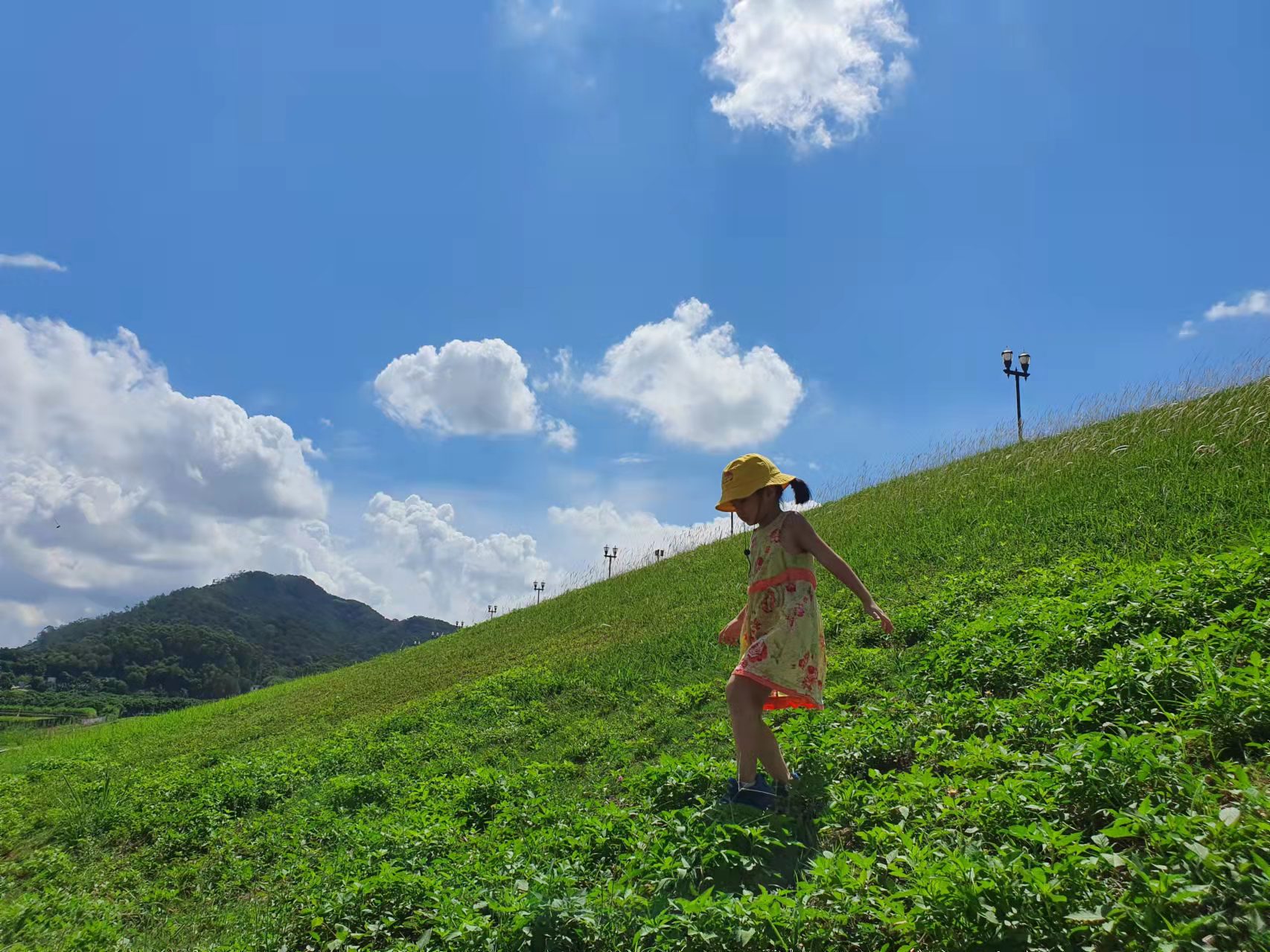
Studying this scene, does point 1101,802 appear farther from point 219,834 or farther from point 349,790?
point 219,834

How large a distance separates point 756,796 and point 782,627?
991mm

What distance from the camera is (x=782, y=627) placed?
3965 mm

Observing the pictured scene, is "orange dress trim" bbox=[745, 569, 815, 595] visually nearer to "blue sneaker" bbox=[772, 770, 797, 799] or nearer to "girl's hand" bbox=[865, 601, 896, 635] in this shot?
"girl's hand" bbox=[865, 601, 896, 635]

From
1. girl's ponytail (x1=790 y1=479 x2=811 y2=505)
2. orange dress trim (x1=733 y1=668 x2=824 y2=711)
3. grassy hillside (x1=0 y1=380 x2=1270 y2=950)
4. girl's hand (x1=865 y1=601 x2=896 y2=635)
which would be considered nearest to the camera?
grassy hillside (x1=0 y1=380 x2=1270 y2=950)

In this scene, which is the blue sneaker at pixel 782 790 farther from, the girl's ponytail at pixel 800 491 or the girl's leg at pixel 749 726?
the girl's ponytail at pixel 800 491

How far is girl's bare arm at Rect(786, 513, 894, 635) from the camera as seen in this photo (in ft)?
12.6

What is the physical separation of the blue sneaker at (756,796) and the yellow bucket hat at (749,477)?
167cm

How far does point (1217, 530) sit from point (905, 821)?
5.97m

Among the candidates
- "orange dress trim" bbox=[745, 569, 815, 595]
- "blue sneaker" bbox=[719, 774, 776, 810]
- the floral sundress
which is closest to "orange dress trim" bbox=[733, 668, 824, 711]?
the floral sundress

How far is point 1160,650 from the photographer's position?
402 centimetres

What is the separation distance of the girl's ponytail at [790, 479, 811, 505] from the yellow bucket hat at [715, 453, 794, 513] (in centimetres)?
6

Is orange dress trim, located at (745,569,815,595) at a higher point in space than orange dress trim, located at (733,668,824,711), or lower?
higher

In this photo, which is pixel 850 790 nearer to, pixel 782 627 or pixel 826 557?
pixel 782 627

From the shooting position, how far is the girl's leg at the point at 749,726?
3936mm
